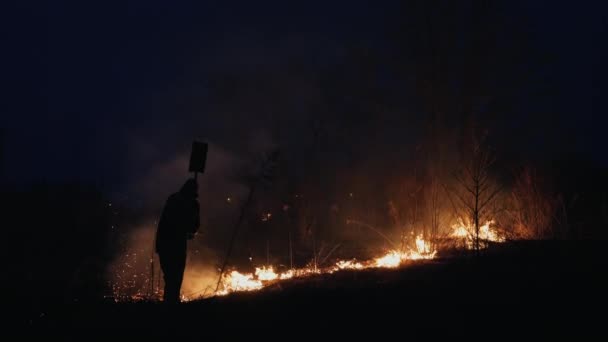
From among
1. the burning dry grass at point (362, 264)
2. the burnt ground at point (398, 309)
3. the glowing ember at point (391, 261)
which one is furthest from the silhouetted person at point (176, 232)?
the glowing ember at point (391, 261)

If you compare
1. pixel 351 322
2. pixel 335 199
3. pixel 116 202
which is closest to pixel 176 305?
pixel 351 322

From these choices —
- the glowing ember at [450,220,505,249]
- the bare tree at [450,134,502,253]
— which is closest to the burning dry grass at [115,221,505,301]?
the glowing ember at [450,220,505,249]

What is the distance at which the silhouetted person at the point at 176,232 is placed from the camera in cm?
758

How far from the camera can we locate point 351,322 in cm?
547

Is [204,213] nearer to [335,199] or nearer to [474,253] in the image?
[335,199]

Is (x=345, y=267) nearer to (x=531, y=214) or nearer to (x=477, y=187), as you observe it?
(x=477, y=187)

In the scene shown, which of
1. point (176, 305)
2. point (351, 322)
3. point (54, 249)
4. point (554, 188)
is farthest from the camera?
point (554, 188)

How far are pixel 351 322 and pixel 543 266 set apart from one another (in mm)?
4119

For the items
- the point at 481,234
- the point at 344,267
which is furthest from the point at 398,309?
the point at 481,234

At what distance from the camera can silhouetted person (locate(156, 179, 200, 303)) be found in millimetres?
7582

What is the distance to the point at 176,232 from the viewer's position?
7598 millimetres

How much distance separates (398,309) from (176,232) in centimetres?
379

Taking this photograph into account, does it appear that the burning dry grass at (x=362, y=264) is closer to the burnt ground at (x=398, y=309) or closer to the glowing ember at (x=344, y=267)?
the glowing ember at (x=344, y=267)

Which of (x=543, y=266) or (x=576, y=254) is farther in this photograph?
(x=576, y=254)
